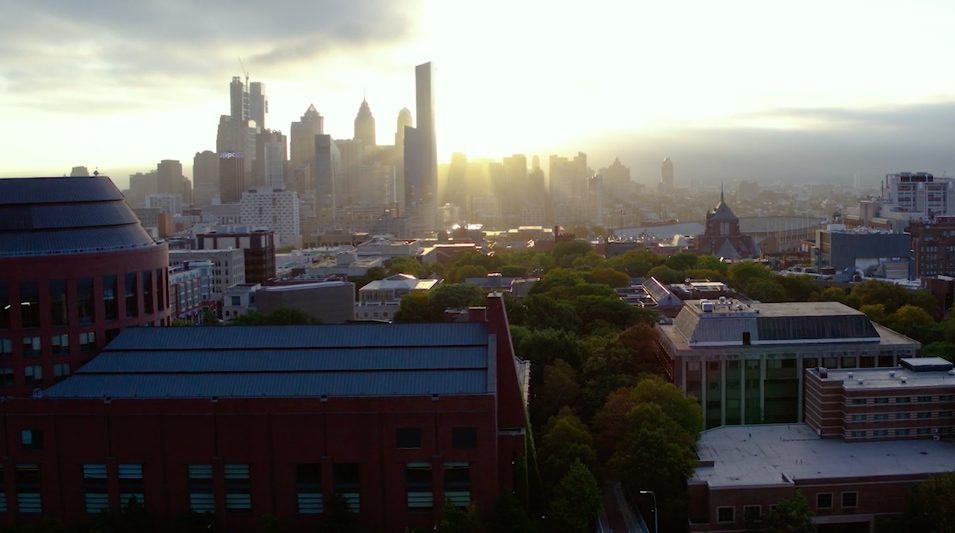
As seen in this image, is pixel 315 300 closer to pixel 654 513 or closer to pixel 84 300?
pixel 84 300

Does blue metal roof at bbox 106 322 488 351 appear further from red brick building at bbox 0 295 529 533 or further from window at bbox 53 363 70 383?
window at bbox 53 363 70 383

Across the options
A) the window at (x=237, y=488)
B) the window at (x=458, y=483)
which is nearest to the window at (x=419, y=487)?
the window at (x=458, y=483)

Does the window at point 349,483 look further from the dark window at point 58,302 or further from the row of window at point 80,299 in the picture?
the dark window at point 58,302

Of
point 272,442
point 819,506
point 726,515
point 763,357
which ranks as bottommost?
point 726,515

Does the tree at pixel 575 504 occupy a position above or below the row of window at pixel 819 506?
above

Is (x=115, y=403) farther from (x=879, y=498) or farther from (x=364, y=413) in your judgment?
(x=879, y=498)

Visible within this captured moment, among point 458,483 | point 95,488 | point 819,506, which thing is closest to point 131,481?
point 95,488
